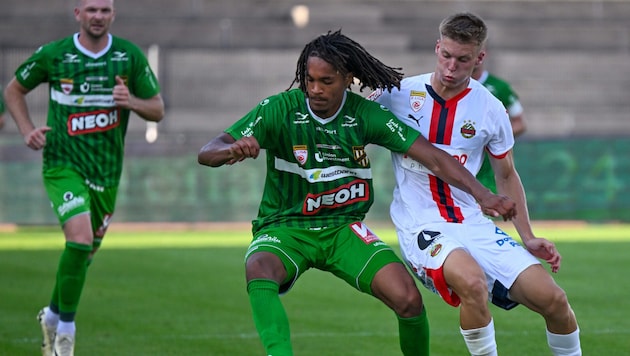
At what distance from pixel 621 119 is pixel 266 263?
20.7 metres

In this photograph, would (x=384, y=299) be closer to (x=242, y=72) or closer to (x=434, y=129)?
(x=434, y=129)

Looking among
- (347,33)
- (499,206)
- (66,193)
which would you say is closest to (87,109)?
(66,193)

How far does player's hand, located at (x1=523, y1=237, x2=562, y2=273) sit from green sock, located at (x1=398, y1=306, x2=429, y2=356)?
690 mm

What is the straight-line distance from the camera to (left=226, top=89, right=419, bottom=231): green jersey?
6.06m

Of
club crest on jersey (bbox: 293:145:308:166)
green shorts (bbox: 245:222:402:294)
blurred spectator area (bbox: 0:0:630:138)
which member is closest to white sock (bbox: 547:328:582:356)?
green shorts (bbox: 245:222:402:294)

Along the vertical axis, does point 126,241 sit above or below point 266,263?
below

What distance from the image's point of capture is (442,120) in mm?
6293

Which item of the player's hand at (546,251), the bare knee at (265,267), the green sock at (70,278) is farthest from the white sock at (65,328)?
the player's hand at (546,251)

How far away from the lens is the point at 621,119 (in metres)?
25.1

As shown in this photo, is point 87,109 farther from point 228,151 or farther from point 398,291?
point 398,291

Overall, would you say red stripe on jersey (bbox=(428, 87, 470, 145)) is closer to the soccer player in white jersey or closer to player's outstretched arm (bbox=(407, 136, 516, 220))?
the soccer player in white jersey

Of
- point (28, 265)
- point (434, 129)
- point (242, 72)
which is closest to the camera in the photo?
point (434, 129)

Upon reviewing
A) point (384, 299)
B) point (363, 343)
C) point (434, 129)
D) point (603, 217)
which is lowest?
point (603, 217)

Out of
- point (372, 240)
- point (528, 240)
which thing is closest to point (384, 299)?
point (372, 240)
